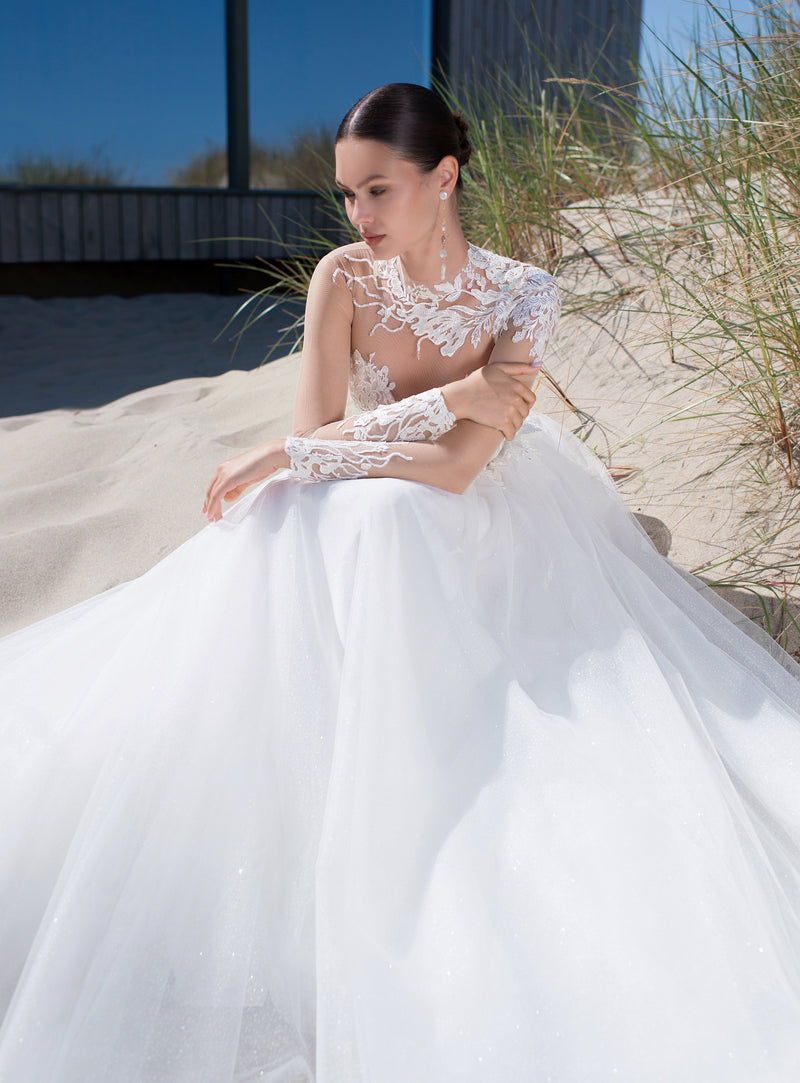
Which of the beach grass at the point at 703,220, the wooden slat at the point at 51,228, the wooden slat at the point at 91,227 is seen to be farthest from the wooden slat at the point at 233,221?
the beach grass at the point at 703,220

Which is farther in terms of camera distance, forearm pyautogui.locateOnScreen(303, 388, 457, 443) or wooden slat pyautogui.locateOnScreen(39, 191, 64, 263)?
wooden slat pyautogui.locateOnScreen(39, 191, 64, 263)

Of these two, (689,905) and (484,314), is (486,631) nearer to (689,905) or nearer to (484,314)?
(689,905)

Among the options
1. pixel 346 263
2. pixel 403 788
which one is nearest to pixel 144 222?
pixel 346 263

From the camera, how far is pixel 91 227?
5.92m

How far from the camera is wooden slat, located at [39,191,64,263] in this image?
5.70m

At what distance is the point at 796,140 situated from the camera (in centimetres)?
249

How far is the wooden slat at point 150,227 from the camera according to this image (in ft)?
20.1

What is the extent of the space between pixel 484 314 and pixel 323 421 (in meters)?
0.40

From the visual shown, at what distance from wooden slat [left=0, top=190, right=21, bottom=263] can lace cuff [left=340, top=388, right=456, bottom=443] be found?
15.1ft

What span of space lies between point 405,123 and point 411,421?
1.78ft

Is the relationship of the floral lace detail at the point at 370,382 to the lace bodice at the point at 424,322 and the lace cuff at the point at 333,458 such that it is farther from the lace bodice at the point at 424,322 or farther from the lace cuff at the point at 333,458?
the lace cuff at the point at 333,458

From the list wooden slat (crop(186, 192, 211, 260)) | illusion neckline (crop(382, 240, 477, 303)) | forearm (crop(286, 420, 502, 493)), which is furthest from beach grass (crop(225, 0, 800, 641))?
wooden slat (crop(186, 192, 211, 260))

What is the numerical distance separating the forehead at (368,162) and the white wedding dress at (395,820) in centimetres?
53

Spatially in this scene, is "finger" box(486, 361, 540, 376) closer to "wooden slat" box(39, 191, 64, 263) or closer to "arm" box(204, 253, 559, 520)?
"arm" box(204, 253, 559, 520)
